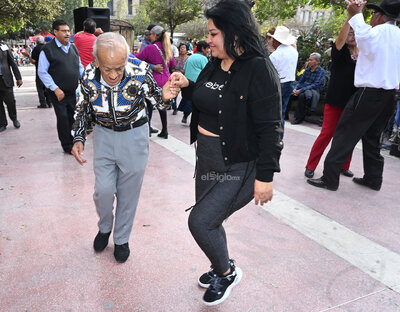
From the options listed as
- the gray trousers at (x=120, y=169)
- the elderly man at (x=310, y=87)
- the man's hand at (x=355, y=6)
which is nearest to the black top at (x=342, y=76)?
the man's hand at (x=355, y=6)

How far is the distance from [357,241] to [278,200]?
3.41ft

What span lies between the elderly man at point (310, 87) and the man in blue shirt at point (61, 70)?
5356 millimetres

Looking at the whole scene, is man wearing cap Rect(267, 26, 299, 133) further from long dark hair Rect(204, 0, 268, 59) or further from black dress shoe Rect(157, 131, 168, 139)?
long dark hair Rect(204, 0, 268, 59)

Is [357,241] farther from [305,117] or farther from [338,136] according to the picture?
[305,117]

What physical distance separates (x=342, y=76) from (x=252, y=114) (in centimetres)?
298

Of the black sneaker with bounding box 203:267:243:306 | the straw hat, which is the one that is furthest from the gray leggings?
the straw hat

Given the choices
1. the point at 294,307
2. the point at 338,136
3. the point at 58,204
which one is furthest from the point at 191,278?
the point at 338,136

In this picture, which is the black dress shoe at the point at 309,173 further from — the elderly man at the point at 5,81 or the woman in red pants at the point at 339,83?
the elderly man at the point at 5,81

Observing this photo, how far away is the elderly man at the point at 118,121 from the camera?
2.43 m

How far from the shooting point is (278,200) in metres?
4.16

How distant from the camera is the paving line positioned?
2.88 metres

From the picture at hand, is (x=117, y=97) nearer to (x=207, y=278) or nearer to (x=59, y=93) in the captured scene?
(x=207, y=278)

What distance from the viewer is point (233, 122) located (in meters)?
2.07

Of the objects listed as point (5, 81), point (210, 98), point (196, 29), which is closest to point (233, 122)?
point (210, 98)
